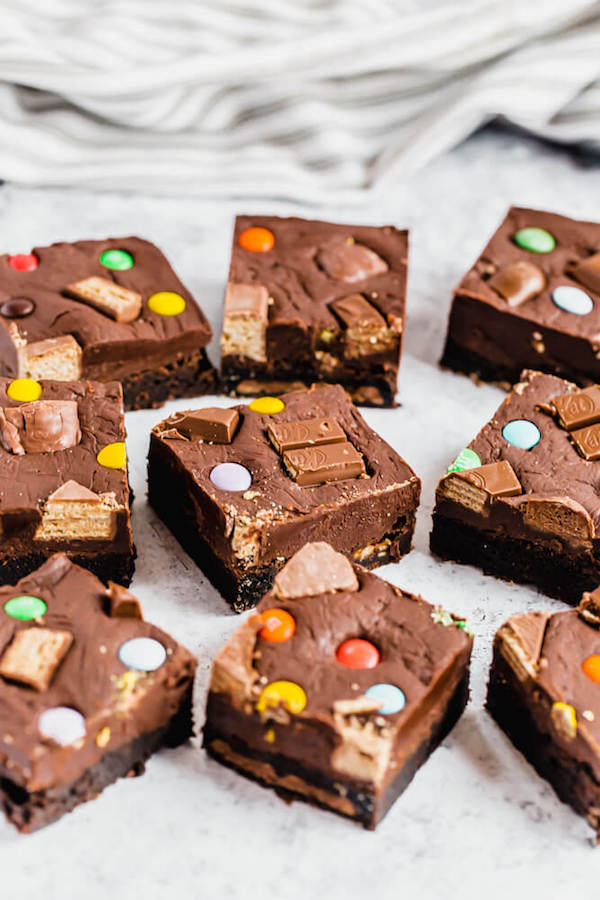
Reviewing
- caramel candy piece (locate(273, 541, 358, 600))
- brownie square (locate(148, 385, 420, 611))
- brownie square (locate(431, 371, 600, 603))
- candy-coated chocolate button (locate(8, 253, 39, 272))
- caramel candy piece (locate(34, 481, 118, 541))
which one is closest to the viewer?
caramel candy piece (locate(273, 541, 358, 600))

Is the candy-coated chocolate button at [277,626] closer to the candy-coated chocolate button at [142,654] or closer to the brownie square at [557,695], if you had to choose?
the candy-coated chocolate button at [142,654]

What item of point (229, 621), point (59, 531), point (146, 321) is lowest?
point (229, 621)

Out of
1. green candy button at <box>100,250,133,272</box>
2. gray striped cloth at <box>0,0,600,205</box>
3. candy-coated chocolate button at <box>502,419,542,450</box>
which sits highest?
gray striped cloth at <box>0,0,600,205</box>

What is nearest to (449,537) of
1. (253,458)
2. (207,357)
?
(253,458)

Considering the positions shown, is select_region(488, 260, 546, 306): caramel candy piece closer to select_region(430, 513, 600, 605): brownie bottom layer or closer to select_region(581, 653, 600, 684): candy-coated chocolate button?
select_region(430, 513, 600, 605): brownie bottom layer

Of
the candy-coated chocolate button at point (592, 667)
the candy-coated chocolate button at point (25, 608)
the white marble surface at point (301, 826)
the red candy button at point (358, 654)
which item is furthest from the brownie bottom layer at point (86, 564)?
the candy-coated chocolate button at point (592, 667)

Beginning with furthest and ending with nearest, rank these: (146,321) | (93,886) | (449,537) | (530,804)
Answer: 1. (146,321)
2. (449,537)
3. (530,804)
4. (93,886)

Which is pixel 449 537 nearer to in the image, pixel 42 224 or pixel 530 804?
pixel 530 804

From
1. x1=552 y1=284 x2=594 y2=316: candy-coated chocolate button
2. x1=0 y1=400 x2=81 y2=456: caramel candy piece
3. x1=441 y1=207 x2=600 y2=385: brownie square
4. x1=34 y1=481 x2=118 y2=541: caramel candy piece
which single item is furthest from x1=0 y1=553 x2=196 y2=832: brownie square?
x1=552 y1=284 x2=594 y2=316: candy-coated chocolate button
